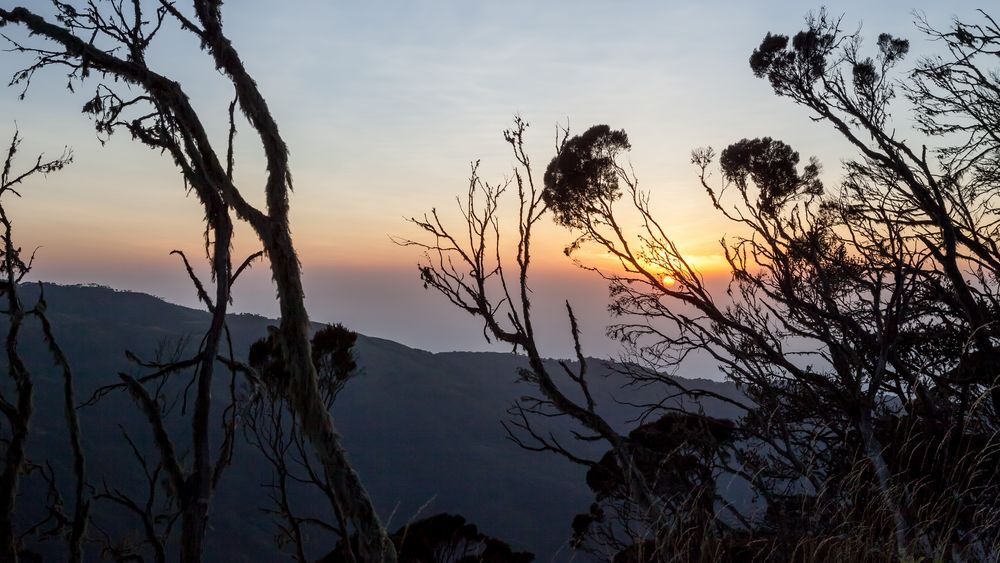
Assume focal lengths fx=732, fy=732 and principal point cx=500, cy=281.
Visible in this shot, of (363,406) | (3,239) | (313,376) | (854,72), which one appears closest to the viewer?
(313,376)

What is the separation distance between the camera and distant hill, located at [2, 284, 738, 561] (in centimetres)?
6116

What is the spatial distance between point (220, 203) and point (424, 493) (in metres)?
69.7

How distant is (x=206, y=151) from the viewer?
4.07m

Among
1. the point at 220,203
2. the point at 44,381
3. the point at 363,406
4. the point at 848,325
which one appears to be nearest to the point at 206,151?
the point at 220,203

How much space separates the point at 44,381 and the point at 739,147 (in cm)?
7785

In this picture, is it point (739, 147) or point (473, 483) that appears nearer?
point (739, 147)

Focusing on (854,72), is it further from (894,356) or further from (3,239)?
(3,239)

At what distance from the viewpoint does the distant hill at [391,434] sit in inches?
2408

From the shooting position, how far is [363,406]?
91125 millimetres

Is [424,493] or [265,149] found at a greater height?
[265,149]

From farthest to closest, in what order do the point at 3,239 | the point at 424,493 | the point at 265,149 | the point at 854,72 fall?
the point at 424,493
the point at 854,72
the point at 3,239
the point at 265,149

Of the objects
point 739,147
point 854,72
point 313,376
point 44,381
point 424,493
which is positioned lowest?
point 424,493

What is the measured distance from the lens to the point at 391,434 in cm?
8531

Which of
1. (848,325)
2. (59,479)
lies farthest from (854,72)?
(59,479)
